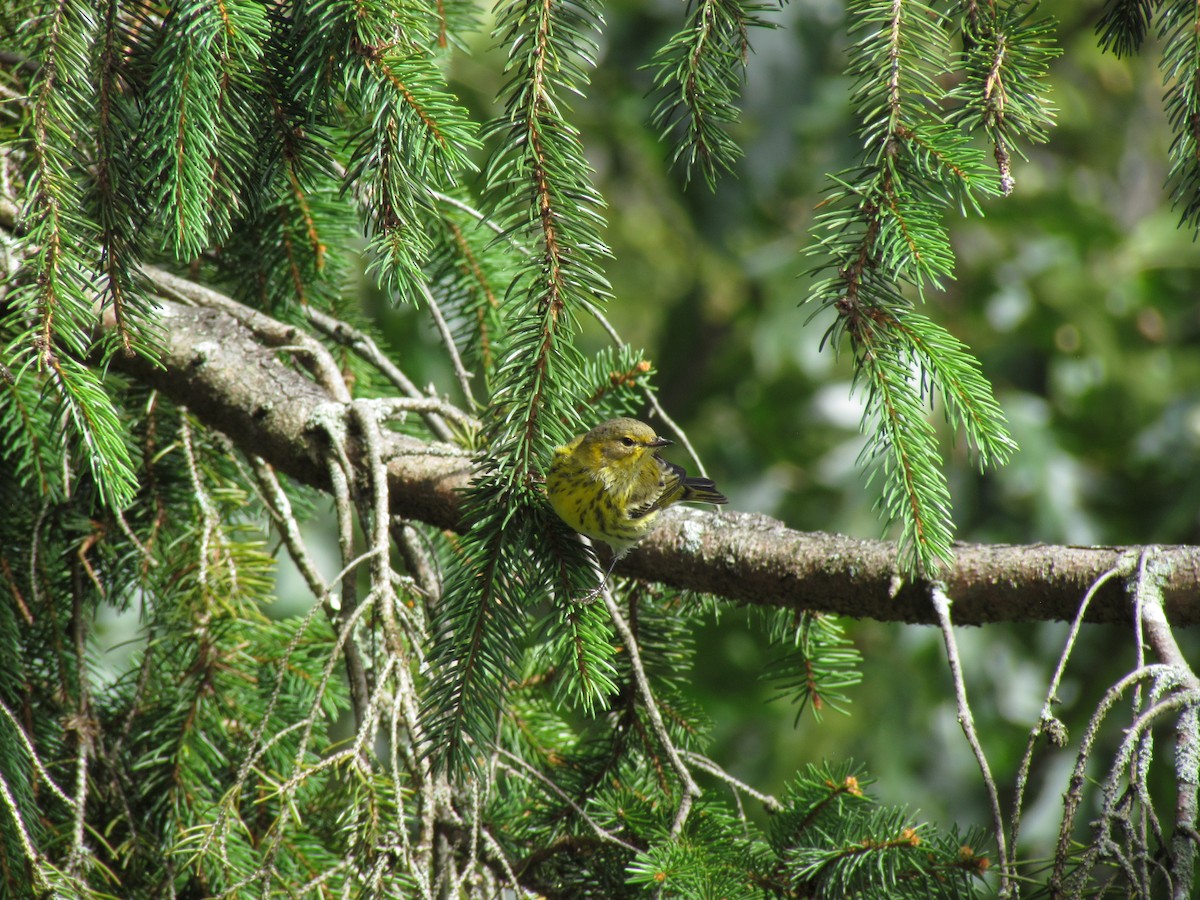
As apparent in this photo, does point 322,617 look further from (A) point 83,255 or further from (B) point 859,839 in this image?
(B) point 859,839

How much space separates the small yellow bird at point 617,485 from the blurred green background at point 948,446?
2.79 metres

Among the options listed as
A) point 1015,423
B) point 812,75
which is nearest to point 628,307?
point 812,75

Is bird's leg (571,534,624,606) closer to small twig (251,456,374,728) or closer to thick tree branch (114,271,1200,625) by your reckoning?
thick tree branch (114,271,1200,625)

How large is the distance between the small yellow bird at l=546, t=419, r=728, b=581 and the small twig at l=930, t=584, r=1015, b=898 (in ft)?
1.96

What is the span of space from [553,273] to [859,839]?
111 cm

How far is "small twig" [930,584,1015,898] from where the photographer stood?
1321 millimetres

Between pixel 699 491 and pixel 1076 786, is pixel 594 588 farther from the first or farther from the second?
pixel 1076 786

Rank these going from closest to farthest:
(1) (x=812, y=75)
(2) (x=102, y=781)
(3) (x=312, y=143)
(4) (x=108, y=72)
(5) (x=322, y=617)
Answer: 1. (4) (x=108, y=72)
2. (3) (x=312, y=143)
3. (2) (x=102, y=781)
4. (5) (x=322, y=617)
5. (1) (x=812, y=75)

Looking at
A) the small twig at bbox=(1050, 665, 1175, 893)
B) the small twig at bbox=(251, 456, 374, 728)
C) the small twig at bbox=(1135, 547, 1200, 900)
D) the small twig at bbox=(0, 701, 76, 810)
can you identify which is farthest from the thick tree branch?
the small twig at bbox=(0, 701, 76, 810)

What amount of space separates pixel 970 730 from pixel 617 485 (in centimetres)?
82

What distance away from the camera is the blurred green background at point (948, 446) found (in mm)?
5883

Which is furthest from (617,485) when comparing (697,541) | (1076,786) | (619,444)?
(1076,786)

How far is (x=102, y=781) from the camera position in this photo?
2.22 meters

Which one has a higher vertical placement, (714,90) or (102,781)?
(714,90)
